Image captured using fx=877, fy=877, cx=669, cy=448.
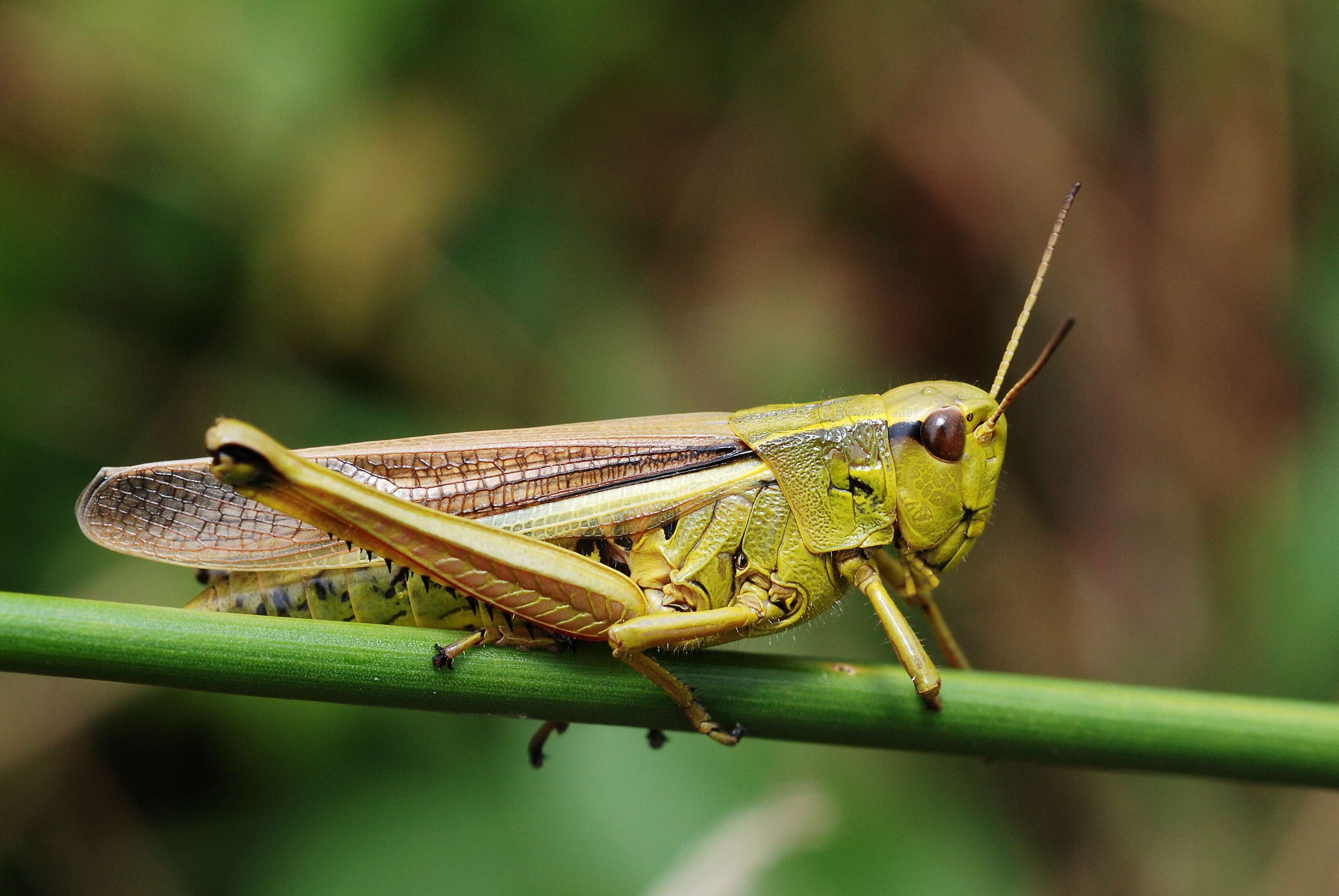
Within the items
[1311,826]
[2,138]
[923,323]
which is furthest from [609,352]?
[1311,826]

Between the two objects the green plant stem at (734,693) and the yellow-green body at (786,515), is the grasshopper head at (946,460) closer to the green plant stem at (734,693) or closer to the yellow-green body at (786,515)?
the yellow-green body at (786,515)

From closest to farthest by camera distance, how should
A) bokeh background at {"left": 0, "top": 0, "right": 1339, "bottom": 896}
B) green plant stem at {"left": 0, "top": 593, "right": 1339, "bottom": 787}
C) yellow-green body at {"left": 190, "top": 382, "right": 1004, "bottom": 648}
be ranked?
green plant stem at {"left": 0, "top": 593, "right": 1339, "bottom": 787}, yellow-green body at {"left": 190, "top": 382, "right": 1004, "bottom": 648}, bokeh background at {"left": 0, "top": 0, "right": 1339, "bottom": 896}

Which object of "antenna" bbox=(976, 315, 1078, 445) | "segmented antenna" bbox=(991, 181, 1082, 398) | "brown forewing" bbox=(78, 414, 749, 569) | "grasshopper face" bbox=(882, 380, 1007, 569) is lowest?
"brown forewing" bbox=(78, 414, 749, 569)

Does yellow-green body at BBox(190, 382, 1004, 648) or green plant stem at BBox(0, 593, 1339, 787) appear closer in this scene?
green plant stem at BBox(0, 593, 1339, 787)

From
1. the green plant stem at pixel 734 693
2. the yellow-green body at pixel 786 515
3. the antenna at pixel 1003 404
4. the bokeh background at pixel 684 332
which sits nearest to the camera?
the green plant stem at pixel 734 693

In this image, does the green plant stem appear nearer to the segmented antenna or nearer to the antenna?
the antenna

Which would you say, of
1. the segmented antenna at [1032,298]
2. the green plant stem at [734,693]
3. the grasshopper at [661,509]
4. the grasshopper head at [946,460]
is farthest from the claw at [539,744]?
the segmented antenna at [1032,298]

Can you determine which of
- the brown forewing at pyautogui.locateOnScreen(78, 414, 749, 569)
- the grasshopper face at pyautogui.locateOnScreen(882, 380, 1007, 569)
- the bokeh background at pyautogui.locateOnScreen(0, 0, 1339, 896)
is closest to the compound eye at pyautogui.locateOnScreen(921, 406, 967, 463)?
the grasshopper face at pyautogui.locateOnScreen(882, 380, 1007, 569)
